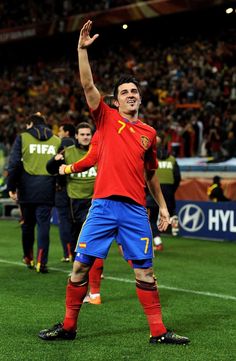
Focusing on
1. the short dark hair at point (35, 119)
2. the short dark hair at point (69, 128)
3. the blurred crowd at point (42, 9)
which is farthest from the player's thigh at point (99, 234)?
the blurred crowd at point (42, 9)

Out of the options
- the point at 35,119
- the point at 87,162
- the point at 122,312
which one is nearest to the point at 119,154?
the point at 87,162

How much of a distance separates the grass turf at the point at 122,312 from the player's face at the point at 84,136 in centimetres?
172

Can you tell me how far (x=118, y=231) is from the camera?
568cm

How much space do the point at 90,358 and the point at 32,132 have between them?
198 inches

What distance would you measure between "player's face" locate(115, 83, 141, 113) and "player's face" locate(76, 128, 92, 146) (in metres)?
3.07

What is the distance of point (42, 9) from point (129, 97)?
3467 centimetres

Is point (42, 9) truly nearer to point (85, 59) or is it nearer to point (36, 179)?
point (36, 179)

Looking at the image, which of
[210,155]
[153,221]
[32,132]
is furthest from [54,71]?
[32,132]

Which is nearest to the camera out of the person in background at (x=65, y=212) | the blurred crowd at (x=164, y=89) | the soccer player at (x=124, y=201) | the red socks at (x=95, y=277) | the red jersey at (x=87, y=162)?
the soccer player at (x=124, y=201)

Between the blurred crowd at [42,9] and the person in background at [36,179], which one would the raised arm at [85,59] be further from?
the blurred crowd at [42,9]

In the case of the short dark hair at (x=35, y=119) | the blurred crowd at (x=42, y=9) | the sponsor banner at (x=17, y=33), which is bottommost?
the short dark hair at (x=35, y=119)

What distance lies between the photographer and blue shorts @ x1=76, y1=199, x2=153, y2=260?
5613 mm

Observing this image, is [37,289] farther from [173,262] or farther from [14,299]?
[173,262]

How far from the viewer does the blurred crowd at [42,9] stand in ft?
115
